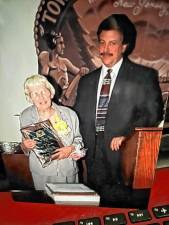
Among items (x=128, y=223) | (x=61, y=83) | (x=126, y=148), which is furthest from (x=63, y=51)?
(x=128, y=223)

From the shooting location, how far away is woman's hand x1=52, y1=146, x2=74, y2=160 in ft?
1.85

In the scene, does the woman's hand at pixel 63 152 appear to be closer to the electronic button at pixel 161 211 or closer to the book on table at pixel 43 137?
the book on table at pixel 43 137

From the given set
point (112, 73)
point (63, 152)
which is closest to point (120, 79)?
point (112, 73)

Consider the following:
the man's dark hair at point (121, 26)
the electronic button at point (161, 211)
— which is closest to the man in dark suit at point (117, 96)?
the man's dark hair at point (121, 26)

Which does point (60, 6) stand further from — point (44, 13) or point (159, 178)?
point (159, 178)

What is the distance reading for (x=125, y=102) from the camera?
1.82 ft

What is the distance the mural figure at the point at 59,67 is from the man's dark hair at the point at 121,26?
1.9 inches

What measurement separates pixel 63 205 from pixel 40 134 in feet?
0.39

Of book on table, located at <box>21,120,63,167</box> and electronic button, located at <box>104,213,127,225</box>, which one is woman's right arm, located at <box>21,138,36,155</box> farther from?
electronic button, located at <box>104,213,127,225</box>

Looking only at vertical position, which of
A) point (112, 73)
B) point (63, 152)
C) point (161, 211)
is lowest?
point (161, 211)

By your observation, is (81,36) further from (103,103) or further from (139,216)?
(139,216)

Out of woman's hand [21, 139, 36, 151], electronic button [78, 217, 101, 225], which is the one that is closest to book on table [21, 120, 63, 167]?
woman's hand [21, 139, 36, 151]

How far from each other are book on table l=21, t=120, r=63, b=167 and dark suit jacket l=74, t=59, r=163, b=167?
4cm

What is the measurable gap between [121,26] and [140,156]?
18 cm
